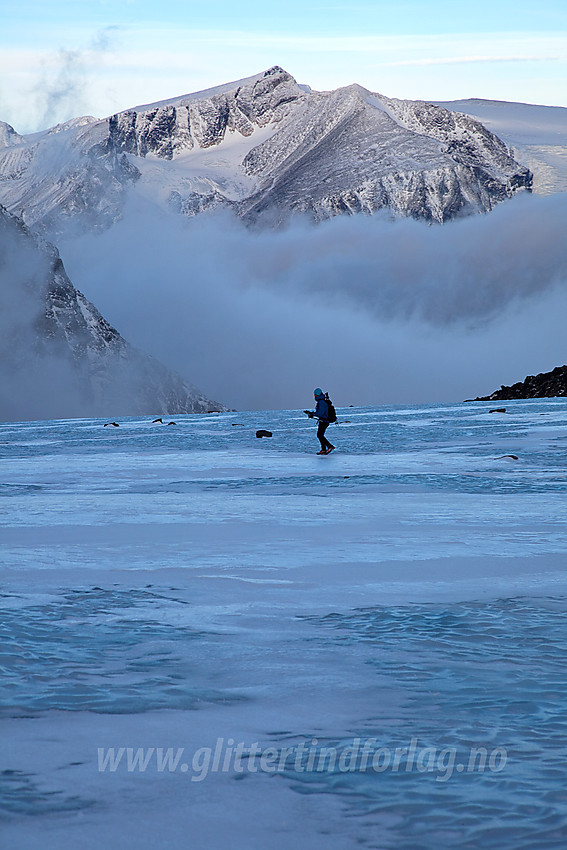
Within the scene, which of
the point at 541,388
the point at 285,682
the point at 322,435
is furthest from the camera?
the point at 541,388

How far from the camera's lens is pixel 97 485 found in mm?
16969

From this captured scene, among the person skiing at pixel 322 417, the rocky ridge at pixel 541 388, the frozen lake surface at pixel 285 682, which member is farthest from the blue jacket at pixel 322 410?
the rocky ridge at pixel 541 388

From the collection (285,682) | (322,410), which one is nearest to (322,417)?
(322,410)

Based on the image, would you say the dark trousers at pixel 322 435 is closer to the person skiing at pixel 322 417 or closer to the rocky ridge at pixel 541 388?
the person skiing at pixel 322 417

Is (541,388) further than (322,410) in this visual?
Yes

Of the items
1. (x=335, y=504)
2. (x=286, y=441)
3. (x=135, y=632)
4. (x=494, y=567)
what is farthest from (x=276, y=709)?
(x=286, y=441)

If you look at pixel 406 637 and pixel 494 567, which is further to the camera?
pixel 494 567

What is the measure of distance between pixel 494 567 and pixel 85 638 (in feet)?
12.2

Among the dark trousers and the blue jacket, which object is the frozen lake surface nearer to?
the dark trousers

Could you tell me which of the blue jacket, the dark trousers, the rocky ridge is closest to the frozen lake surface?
the dark trousers

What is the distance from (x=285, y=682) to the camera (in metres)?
4.84

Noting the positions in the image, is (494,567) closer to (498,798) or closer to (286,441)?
(498,798)

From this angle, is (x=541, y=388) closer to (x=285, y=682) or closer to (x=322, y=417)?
(x=322, y=417)

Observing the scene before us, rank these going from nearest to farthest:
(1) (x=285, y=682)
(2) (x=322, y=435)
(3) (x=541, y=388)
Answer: (1) (x=285, y=682) → (2) (x=322, y=435) → (3) (x=541, y=388)
